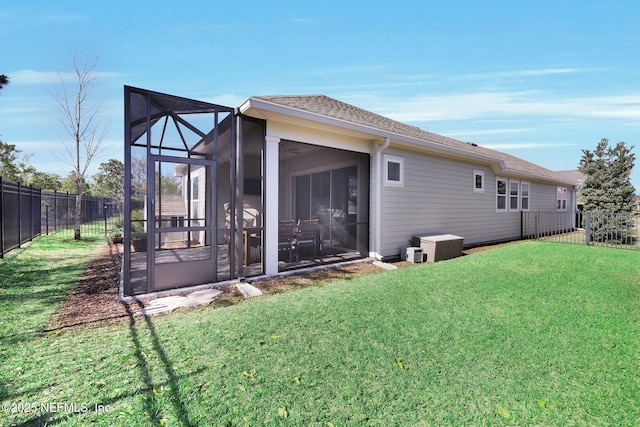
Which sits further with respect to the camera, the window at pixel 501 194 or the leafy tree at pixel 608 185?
the leafy tree at pixel 608 185

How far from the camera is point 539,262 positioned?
6590mm

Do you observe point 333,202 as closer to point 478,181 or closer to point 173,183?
point 173,183

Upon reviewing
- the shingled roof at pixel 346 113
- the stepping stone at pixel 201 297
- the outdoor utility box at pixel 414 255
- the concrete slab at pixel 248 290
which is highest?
the shingled roof at pixel 346 113

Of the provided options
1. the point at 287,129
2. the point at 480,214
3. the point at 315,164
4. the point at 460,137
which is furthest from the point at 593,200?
the point at 287,129

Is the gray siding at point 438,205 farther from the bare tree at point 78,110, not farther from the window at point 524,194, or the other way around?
the bare tree at point 78,110

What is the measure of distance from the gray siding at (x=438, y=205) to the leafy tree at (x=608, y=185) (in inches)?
220

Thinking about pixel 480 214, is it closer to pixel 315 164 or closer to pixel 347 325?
pixel 315 164

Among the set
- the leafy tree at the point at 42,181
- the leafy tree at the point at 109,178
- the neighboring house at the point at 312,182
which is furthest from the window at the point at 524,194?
the leafy tree at the point at 109,178

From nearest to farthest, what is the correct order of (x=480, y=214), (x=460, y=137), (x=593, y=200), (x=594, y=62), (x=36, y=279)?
(x=36, y=279) → (x=594, y=62) → (x=480, y=214) → (x=593, y=200) → (x=460, y=137)

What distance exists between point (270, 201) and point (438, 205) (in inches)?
215

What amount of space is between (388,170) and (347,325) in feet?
15.7

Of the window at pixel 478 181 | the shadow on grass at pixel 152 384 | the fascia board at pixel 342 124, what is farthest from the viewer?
the window at pixel 478 181

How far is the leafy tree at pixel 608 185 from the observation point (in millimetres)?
12734

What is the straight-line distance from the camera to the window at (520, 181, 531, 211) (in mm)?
12101
